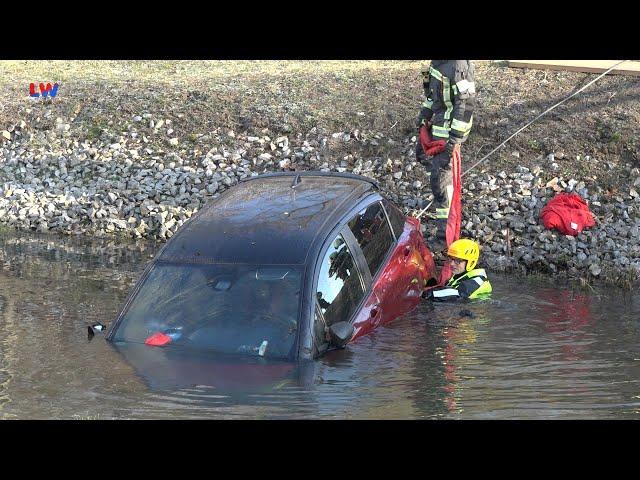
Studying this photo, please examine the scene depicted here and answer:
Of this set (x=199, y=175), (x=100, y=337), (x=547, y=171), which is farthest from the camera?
(x=199, y=175)

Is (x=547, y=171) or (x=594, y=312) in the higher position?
(x=547, y=171)

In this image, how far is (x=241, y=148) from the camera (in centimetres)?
1616

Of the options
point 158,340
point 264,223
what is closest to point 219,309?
point 158,340

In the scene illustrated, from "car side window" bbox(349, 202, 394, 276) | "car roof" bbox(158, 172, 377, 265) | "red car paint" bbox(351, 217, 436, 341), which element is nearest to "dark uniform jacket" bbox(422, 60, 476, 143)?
"red car paint" bbox(351, 217, 436, 341)

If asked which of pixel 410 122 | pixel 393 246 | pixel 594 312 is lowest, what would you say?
pixel 594 312

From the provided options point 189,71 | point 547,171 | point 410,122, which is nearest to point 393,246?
point 547,171

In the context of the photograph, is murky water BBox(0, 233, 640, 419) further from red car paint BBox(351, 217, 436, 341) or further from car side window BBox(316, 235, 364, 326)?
car side window BBox(316, 235, 364, 326)

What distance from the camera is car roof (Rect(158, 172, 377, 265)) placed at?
336 inches

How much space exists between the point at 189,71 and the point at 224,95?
192cm

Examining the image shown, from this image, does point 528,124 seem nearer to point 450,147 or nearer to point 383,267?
point 450,147

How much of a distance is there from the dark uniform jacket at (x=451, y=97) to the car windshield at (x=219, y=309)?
518 cm

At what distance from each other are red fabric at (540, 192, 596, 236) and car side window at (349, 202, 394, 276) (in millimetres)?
3819

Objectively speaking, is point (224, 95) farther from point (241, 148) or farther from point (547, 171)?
point (547, 171)

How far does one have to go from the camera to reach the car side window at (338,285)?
8.50 meters
